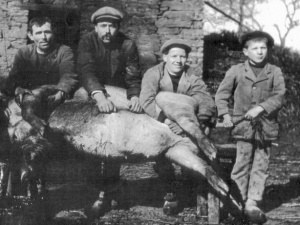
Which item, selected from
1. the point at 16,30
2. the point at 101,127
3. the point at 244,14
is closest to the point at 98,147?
the point at 101,127

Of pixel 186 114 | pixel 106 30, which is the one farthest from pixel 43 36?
pixel 186 114

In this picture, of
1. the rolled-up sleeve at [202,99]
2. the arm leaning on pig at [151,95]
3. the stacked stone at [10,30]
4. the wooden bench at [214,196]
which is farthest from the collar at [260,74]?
the stacked stone at [10,30]

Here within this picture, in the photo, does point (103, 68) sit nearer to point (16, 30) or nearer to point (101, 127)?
point (101, 127)

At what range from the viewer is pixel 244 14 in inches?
938

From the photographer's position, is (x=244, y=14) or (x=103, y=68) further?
(x=244, y=14)

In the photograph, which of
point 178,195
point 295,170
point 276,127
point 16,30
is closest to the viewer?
point 276,127

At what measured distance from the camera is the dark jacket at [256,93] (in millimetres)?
4348

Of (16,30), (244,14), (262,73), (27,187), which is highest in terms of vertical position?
(244,14)

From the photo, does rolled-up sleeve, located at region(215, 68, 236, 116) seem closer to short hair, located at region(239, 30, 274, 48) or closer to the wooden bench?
short hair, located at region(239, 30, 274, 48)

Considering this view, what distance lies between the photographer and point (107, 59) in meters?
4.93

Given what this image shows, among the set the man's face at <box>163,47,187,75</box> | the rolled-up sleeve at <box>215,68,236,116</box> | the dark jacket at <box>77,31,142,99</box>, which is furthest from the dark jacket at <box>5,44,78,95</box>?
the rolled-up sleeve at <box>215,68,236,116</box>

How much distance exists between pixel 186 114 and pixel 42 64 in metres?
1.66

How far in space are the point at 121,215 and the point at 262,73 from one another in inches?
74.7

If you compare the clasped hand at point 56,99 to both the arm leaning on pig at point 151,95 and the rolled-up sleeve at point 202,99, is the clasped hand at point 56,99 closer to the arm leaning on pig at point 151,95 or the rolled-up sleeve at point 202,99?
the arm leaning on pig at point 151,95
